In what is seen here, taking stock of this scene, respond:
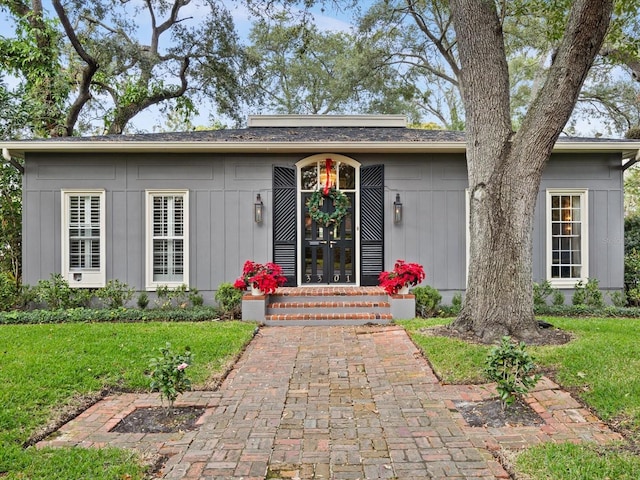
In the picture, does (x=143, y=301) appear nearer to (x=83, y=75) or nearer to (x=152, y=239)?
(x=152, y=239)

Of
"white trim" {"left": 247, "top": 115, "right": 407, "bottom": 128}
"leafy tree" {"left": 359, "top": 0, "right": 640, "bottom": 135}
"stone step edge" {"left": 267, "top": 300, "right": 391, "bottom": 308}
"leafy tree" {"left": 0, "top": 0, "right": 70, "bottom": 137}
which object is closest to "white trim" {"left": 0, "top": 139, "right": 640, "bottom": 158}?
"stone step edge" {"left": 267, "top": 300, "right": 391, "bottom": 308}

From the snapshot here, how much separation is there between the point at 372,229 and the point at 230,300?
3.02 meters

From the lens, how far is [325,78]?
62.8ft

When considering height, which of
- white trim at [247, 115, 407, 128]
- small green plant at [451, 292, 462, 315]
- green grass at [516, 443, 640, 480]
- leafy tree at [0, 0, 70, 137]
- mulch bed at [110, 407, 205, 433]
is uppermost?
leafy tree at [0, 0, 70, 137]

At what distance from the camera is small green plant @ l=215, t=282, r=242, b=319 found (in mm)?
7195

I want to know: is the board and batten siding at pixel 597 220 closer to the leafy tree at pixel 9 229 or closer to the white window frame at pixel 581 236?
the white window frame at pixel 581 236

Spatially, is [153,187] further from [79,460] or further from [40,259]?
[79,460]

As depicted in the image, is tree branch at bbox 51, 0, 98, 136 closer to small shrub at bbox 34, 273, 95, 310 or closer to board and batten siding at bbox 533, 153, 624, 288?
small shrub at bbox 34, 273, 95, 310

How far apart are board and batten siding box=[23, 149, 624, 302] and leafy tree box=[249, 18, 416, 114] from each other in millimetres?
7043

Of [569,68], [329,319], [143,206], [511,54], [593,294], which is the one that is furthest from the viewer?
[511,54]

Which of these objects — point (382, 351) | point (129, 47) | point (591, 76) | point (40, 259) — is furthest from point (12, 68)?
point (591, 76)

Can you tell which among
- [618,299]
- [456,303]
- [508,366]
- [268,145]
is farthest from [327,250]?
[618,299]

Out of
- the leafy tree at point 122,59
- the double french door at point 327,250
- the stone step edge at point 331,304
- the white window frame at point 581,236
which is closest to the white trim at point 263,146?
the white window frame at point 581,236

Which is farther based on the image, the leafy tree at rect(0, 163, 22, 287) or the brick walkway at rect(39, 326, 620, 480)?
the leafy tree at rect(0, 163, 22, 287)
